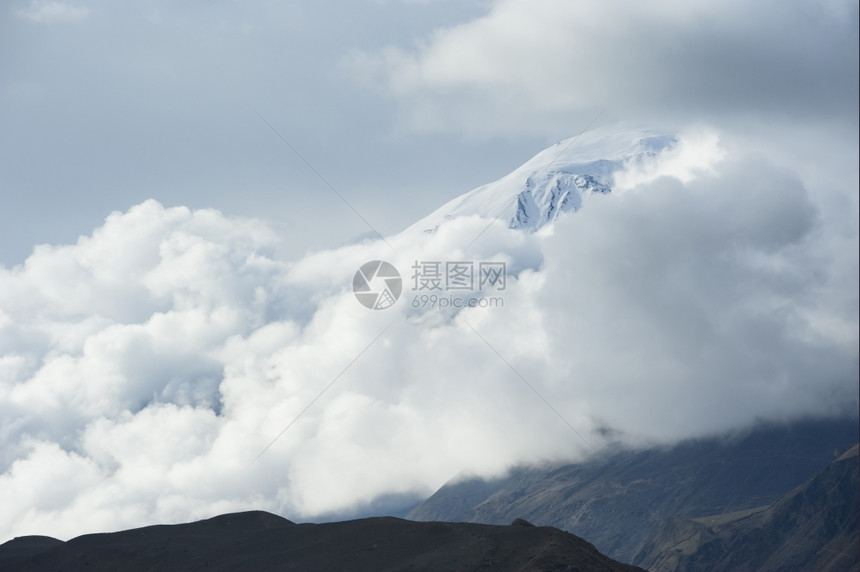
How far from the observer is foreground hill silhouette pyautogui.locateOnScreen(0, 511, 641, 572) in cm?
11150

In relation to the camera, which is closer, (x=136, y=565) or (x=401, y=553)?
(x=401, y=553)

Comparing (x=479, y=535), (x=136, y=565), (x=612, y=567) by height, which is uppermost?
(x=136, y=565)

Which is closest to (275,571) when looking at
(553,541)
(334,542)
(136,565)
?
(334,542)

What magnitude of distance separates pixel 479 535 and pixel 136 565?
4445 centimetres

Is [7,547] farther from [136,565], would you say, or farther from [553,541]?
[553,541]

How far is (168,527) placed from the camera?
13950 centimetres

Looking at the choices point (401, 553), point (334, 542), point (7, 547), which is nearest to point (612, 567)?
point (401, 553)

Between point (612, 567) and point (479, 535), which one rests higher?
point (479, 535)

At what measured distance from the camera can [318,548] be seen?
125m

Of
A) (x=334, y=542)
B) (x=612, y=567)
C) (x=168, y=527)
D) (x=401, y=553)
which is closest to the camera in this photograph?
(x=612, y=567)

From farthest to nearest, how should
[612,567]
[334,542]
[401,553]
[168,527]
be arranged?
[168,527], [334,542], [401,553], [612,567]

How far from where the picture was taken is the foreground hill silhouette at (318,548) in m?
112

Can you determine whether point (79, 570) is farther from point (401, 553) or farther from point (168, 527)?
point (401, 553)

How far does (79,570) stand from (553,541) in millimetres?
60301
